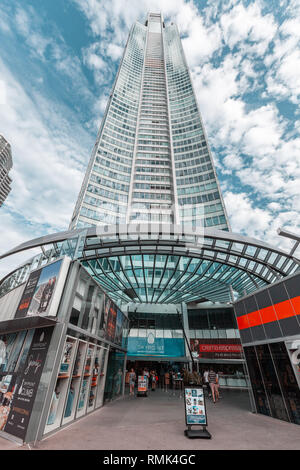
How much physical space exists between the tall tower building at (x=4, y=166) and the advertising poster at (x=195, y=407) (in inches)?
6289

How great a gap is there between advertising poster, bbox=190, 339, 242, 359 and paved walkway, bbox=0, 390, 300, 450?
1746 centimetres

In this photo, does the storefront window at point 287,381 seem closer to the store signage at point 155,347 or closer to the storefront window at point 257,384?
the storefront window at point 257,384

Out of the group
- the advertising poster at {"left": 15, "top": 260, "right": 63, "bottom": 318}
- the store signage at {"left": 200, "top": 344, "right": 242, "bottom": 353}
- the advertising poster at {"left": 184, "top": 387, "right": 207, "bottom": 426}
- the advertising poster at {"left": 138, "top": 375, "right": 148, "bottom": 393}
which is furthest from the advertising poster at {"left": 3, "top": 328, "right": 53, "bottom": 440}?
the store signage at {"left": 200, "top": 344, "right": 242, "bottom": 353}

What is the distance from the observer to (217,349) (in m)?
24.8

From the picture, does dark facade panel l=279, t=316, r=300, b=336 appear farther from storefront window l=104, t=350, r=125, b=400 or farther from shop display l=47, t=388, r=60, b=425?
storefront window l=104, t=350, r=125, b=400

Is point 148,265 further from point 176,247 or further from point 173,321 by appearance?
point 173,321

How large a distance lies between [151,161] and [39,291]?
53915 millimetres

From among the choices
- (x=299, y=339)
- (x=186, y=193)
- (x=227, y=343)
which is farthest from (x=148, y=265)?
(x=186, y=193)

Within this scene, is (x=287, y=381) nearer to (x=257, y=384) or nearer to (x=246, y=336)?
(x=257, y=384)

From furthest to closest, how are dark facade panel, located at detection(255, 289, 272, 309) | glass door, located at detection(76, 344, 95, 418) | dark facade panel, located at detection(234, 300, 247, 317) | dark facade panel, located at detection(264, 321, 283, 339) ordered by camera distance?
dark facade panel, located at detection(234, 300, 247, 317), dark facade panel, located at detection(255, 289, 272, 309), dark facade panel, located at detection(264, 321, 283, 339), glass door, located at detection(76, 344, 95, 418)

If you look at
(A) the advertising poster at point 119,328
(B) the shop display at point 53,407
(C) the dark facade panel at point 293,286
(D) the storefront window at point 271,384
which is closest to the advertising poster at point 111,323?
(A) the advertising poster at point 119,328

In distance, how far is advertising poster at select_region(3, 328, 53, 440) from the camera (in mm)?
5531
